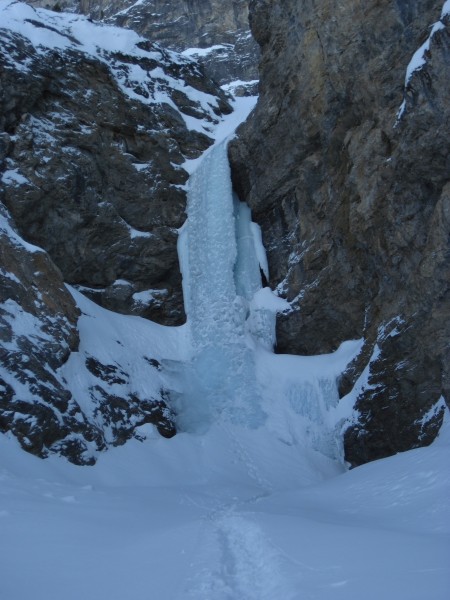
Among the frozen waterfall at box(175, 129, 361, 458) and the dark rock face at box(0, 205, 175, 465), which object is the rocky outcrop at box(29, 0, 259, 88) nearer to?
the frozen waterfall at box(175, 129, 361, 458)

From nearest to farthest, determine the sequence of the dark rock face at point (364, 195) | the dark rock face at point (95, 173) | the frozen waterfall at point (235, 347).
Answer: the dark rock face at point (364, 195)
the frozen waterfall at point (235, 347)
the dark rock face at point (95, 173)

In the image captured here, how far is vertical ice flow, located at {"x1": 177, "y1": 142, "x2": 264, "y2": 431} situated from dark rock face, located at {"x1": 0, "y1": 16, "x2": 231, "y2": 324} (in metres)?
0.80

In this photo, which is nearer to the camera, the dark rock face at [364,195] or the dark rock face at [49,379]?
the dark rock face at [49,379]

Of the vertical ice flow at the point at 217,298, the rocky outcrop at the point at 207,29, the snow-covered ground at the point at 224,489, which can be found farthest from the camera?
the rocky outcrop at the point at 207,29

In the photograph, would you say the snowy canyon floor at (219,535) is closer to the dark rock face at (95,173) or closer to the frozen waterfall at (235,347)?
the frozen waterfall at (235,347)

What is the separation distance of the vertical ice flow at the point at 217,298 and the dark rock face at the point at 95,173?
2.63 ft

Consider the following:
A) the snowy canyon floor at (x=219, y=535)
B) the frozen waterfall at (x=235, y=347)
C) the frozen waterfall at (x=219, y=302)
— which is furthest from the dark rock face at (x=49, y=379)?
the frozen waterfall at (x=235, y=347)

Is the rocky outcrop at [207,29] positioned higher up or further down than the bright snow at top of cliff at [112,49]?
higher up

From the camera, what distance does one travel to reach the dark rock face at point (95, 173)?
1756cm

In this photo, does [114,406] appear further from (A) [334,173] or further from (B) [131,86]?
(B) [131,86]

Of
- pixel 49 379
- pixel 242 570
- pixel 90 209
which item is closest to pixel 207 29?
pixel 90 209

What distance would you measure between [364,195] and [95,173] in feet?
27.8

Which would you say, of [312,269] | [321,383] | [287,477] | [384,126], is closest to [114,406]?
[287,477]

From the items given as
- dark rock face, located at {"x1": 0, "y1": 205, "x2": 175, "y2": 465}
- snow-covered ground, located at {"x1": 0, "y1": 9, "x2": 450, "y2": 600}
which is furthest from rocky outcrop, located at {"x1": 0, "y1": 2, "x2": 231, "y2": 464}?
snow-covered ground, located at {"x1": 0, "y1": 9, "x2": 450, "y2": 600}
